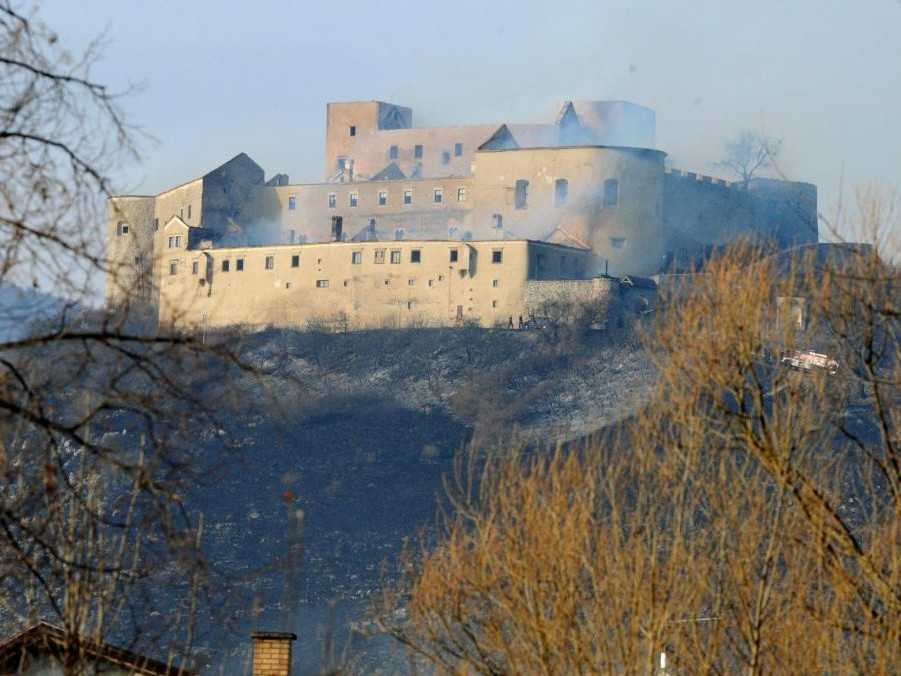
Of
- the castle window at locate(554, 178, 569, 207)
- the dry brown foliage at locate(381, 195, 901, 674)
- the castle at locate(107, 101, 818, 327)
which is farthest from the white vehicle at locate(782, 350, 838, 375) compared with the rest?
the castle window at locate(554, 178, 569, 207)

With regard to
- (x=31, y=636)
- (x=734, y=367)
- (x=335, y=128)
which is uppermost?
(x=335, y=128)

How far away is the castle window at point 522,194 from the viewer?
80562 millimetres

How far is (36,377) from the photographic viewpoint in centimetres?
687

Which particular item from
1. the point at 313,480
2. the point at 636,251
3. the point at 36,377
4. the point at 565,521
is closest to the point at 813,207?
the point at 636,251

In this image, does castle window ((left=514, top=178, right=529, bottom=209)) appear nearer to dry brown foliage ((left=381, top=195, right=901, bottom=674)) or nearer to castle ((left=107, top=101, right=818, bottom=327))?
castle ((left=107, top=101, right=818, bottom=327))

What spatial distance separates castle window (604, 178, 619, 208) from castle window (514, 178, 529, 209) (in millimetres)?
3350

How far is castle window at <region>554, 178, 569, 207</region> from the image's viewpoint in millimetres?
80250

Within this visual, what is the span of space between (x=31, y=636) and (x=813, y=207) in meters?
75.7

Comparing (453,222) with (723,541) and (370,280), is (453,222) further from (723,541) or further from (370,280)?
(723,541)

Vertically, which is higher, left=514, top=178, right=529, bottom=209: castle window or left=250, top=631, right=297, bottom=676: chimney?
left=514, top=178, right=529, bottom=209: castle window

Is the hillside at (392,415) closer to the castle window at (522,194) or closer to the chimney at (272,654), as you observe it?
the castle window at (522,194)

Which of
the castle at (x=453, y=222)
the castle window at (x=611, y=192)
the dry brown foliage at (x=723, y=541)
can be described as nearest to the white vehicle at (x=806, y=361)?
the dry brown foliage at (x=723, y=541)

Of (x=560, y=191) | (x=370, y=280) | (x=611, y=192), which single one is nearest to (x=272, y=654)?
(x=370, y=280)

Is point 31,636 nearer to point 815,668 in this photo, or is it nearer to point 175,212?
point 815,668
